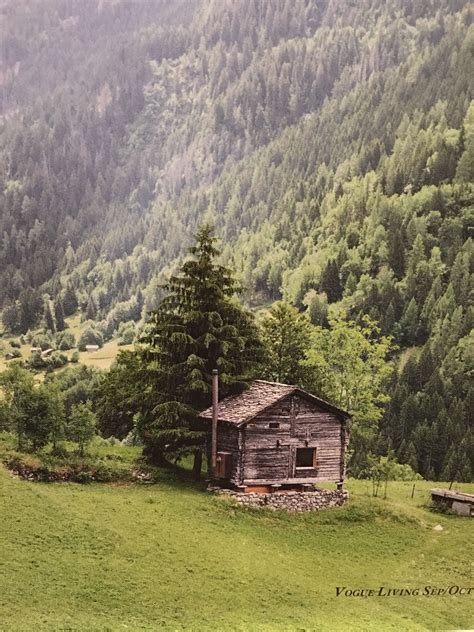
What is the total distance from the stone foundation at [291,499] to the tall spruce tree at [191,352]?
4.29 m

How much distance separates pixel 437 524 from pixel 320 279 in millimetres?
116389

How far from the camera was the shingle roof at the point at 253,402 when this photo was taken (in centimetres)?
4250

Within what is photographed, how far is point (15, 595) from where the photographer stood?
24062 millimetres

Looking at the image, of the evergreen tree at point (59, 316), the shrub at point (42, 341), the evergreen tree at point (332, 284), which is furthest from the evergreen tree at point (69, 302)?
the evergreen tree at point (332, 284)

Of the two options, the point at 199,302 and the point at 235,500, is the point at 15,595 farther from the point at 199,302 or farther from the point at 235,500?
the point at 199,302

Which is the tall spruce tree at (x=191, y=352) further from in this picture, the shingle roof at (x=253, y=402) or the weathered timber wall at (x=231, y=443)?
the weathered timber wall at (x=231, y=443)

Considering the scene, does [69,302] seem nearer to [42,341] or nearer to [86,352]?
[42,341]

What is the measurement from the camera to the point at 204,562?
30.5 meters

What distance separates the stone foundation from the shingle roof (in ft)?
13.3

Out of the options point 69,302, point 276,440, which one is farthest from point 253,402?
point 69,302

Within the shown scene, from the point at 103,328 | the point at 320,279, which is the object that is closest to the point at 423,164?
the point at 320,279

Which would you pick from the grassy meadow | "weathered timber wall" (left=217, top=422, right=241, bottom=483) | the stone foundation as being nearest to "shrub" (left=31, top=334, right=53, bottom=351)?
the grassy meadow

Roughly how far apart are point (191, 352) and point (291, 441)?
803 centimetres

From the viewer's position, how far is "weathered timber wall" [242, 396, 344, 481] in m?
42.7
